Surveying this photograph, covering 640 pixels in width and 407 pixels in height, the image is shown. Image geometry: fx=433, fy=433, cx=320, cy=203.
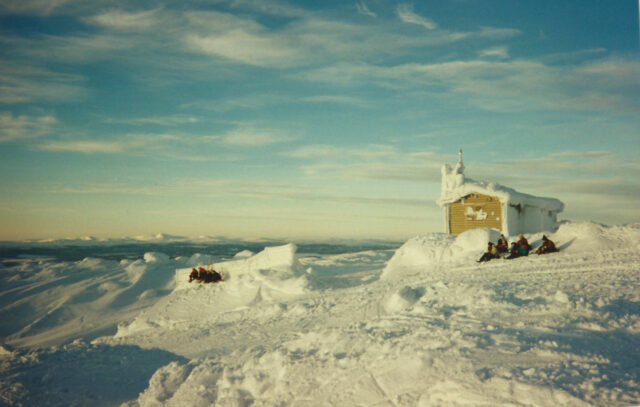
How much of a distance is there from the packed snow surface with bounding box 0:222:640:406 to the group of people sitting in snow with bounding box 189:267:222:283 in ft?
3.01

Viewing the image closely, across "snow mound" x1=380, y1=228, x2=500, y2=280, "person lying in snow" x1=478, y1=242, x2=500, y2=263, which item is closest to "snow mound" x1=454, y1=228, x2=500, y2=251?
"snow mound" x1=380, y1=228, x2=500, y2=280

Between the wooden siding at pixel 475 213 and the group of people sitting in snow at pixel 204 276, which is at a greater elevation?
the wooden siding at pixel 475 213

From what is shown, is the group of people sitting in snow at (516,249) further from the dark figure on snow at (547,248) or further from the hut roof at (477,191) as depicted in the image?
the hut roof at (477,191)

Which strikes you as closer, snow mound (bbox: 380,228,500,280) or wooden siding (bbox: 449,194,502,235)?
snow mound (bbox: 380,228,500,280)

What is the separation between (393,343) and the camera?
19.2 feet

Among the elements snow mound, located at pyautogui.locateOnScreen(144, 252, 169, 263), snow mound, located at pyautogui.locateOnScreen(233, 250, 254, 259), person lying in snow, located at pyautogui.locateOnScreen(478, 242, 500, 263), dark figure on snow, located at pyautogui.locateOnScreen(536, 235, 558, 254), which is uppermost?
dark figure on snow, located at pyautogui.locateOnScreen(536, 235, 558, 254)

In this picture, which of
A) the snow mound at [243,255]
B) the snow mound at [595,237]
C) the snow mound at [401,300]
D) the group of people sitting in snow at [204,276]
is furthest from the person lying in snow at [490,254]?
the snow mound at [243,255]

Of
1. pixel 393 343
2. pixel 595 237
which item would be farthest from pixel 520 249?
pixel 393 343

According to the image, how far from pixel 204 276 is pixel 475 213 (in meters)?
11.9

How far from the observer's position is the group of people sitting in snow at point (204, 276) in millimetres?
16266

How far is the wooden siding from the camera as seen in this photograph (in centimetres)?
1850

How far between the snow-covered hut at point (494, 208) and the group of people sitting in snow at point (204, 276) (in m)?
10.7

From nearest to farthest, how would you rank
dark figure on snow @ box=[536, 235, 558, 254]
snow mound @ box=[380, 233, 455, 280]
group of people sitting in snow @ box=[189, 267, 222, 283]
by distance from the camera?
dark figure on snow @ box=[536, 235, 558, 254]
snow mound @ box=[380, 233, 455, 280]
group of people sitting in snow @ box=[189, 267, 222, 283]

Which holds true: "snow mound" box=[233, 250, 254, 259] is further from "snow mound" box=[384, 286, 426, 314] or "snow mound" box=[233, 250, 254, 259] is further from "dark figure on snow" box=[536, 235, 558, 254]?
"snow mound" box=[384, 286, 426, 314]
